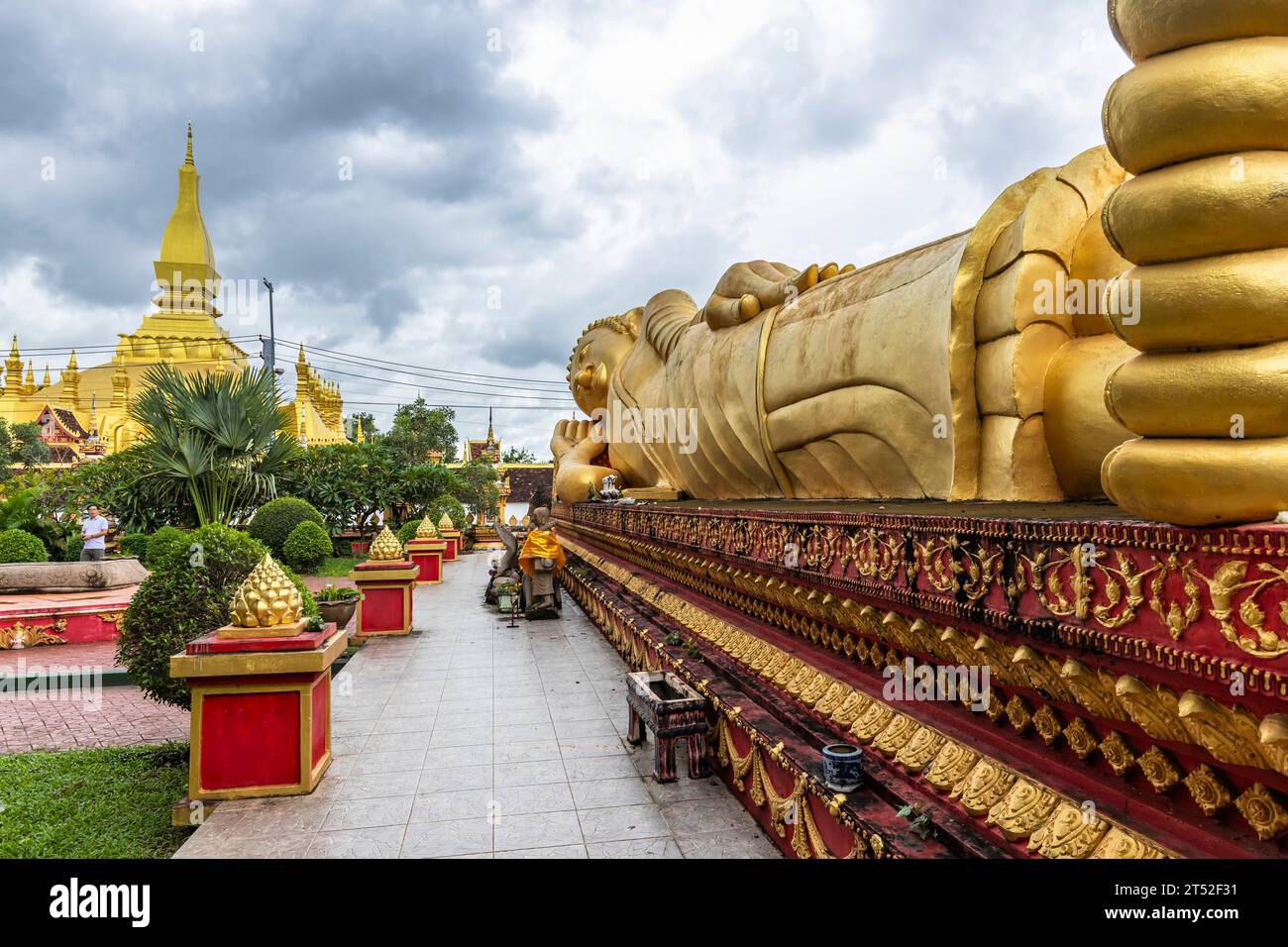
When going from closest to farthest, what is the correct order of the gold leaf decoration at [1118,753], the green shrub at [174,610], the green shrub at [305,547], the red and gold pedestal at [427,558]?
the gold leaf decoration at [1118,753] → the green shrub at [174,610] → the red and gold pedestal at [427,558] → the green shrub at [305,547]

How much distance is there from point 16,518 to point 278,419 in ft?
15.3

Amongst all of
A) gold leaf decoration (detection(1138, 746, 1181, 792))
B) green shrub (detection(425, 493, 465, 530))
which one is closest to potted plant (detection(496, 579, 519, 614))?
gold leaf decoration (detection(1138, 746, 1181, 792))

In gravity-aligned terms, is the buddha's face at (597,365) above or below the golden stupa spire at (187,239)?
below

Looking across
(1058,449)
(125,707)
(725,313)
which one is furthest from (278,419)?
(1058,449)

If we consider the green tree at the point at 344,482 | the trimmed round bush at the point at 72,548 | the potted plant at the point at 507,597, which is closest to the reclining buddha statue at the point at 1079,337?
the potted plant at the point at 507,597

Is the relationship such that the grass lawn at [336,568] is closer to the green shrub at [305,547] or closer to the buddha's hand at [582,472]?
the green shrub at [305,547]

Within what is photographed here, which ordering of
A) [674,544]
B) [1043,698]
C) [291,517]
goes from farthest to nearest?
[291,517] → [674,544] → [1043,698]

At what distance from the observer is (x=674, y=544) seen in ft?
19.6

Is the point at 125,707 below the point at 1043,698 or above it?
below

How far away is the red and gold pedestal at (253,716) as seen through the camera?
420cm

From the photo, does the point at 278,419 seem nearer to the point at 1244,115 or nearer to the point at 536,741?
the point at 536,741

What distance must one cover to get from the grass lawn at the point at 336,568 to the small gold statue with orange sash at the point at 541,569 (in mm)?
7294

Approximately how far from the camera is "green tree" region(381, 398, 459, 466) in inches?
1140

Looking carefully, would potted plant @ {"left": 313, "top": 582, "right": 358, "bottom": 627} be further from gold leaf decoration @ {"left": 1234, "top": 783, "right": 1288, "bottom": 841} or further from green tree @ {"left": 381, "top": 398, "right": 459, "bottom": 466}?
green tree @ {"left": 381, "top": 398, "right": 459, "bottom": 466}
